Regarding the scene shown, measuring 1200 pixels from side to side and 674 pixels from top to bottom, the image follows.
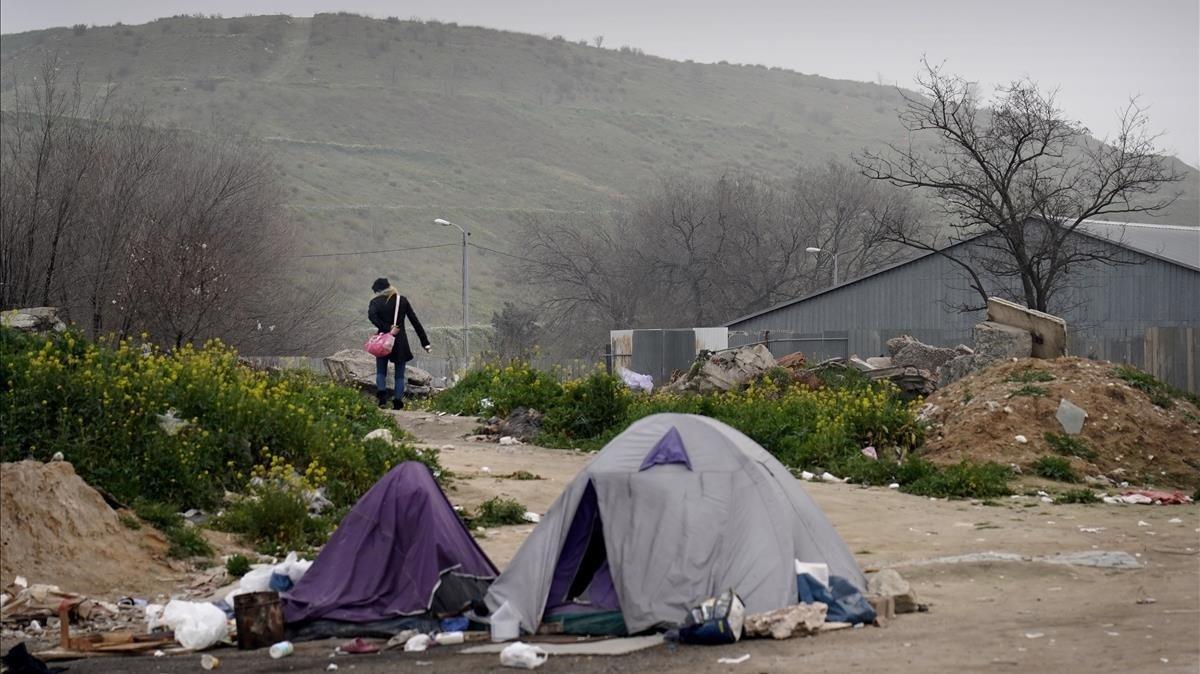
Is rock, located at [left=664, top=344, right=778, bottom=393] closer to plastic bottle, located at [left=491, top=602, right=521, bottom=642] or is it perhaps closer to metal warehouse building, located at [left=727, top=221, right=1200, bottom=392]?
metal warehouse building, located at [left=727, top=221, right=1200, bottom=392]

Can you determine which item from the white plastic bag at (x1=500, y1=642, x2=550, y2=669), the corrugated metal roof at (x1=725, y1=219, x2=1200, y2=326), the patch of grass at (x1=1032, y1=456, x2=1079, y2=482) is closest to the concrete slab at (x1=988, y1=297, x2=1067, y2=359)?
the patch of grass at (x1=1032, y1=456, x2=1079, y2=482)

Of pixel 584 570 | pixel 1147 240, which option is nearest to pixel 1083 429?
pixel 584 570

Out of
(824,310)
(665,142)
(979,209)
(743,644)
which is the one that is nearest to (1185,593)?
(743,644)

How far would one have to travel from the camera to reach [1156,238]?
40469 mm

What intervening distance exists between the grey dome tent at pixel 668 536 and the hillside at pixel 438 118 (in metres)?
55.4

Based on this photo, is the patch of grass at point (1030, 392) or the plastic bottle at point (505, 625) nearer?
the plastic bottle at point (505, 625)

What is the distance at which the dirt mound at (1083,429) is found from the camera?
18266mm

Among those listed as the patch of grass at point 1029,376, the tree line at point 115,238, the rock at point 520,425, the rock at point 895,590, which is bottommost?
the rock at point 895,590

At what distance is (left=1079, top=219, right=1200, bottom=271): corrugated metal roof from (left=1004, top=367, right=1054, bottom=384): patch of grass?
14.9 metres

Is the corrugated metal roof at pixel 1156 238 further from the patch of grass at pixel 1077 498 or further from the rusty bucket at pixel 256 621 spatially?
the rusty bucket at pixel 256 621

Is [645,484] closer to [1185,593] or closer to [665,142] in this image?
[1185,593]

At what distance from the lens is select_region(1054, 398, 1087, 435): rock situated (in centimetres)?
1889

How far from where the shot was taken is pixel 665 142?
14175 centimetres

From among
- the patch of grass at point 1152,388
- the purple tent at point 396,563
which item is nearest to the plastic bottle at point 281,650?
the purple tent at point 396,563
